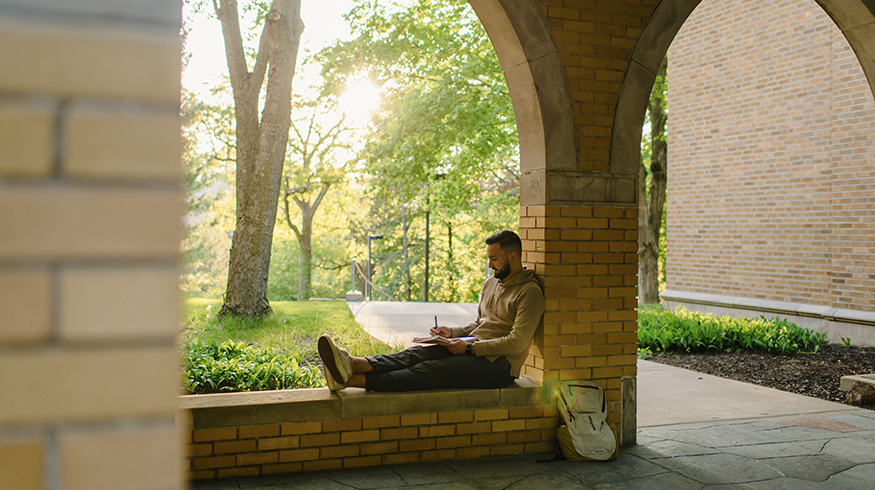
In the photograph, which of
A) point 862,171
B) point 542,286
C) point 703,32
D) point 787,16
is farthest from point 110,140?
point 703,32

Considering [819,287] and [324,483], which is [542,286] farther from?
[819,287]

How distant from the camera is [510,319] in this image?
15.2 ft

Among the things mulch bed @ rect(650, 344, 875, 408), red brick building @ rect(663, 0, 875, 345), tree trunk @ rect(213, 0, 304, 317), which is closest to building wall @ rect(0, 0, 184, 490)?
mulch bed @ rect(650, 344, 875, 408)

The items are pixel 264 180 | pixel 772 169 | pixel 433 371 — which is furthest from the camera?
pixel 772 169

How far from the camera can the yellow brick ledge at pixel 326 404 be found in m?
3.93

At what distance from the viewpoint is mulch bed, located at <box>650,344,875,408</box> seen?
707cm

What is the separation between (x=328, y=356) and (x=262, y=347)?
2.81m

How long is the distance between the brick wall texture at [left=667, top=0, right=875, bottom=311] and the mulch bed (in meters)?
1.35

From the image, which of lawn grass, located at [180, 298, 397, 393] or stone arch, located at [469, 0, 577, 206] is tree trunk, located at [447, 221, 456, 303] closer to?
lawn grass, located at [180, 298, 397, 393]

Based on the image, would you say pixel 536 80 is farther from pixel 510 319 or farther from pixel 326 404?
pixel 326 404

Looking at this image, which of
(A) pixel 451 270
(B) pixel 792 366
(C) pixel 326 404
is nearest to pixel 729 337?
(B) pixel 792 366

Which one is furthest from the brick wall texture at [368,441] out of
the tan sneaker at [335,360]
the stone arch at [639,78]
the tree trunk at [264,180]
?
the tree trunk at [264,180]

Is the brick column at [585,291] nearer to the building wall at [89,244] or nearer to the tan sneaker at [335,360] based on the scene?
the tan sneaker at [335,360]

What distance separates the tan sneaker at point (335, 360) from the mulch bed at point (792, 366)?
5.33 m
